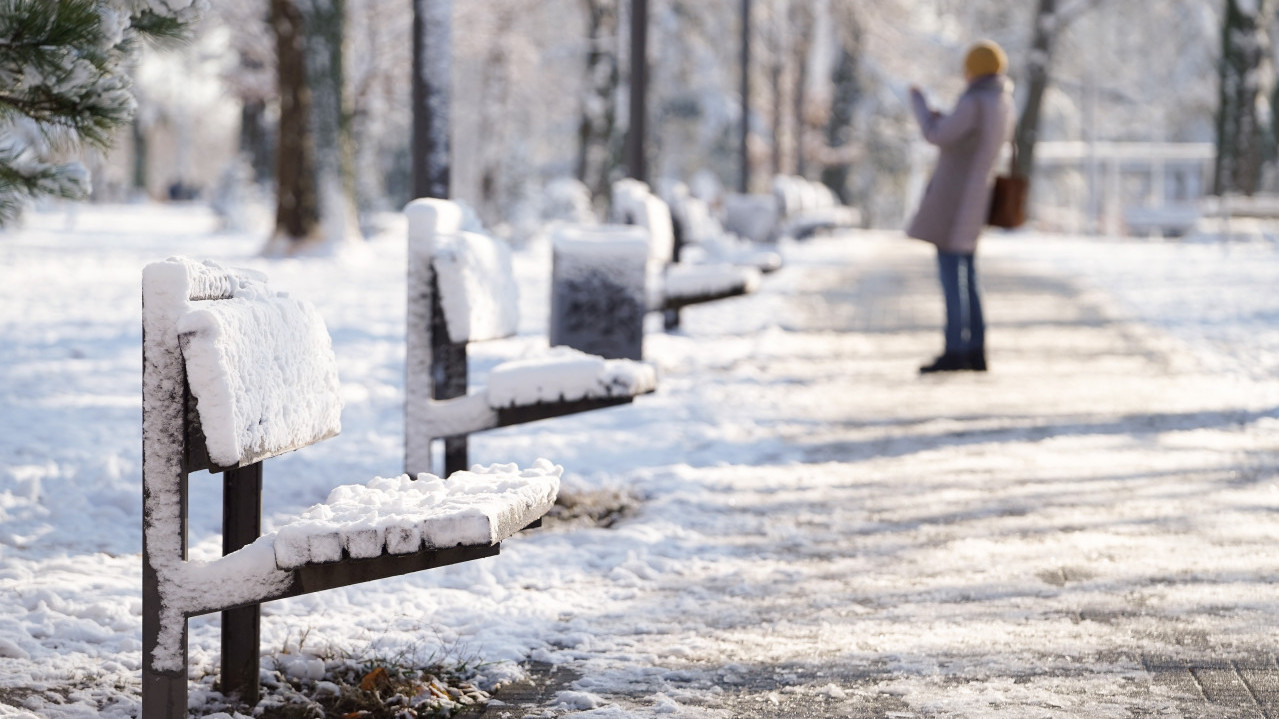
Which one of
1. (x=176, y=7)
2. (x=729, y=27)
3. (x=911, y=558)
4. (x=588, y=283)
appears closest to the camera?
(x=176, y=7)

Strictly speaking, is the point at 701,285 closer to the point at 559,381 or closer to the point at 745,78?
the point at 559,381

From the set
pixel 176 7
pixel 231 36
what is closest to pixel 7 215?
pixel 176 7

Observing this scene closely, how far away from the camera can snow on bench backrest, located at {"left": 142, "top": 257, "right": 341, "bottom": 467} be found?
9.80ft

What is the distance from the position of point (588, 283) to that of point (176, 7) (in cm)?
334

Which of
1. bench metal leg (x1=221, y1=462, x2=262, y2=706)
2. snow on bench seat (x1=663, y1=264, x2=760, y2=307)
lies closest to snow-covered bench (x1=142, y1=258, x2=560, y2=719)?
bench metal leg (x1=221, y1=462, x2=262, y2=706)

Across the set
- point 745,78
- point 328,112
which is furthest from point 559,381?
point 745,78

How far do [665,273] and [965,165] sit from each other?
6.38ft

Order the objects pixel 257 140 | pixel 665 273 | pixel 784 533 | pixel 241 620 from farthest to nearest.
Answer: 1. pixel 257 140
2. pixel 665 273
3. pixel 784 533
4. pixel 241 620

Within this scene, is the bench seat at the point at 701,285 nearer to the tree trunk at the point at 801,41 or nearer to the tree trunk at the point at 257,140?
the tree trunk at the point at 257,140

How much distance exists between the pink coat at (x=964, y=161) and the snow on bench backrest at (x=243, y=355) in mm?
5940

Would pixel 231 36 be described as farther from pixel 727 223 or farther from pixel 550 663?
pixel 550 663

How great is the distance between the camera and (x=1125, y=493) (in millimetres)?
6062

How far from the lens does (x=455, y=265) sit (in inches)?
199

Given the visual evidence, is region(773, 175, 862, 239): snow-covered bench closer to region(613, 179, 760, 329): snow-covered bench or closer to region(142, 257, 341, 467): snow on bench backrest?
region(613, 179, 760, 329): snow-covered bench
